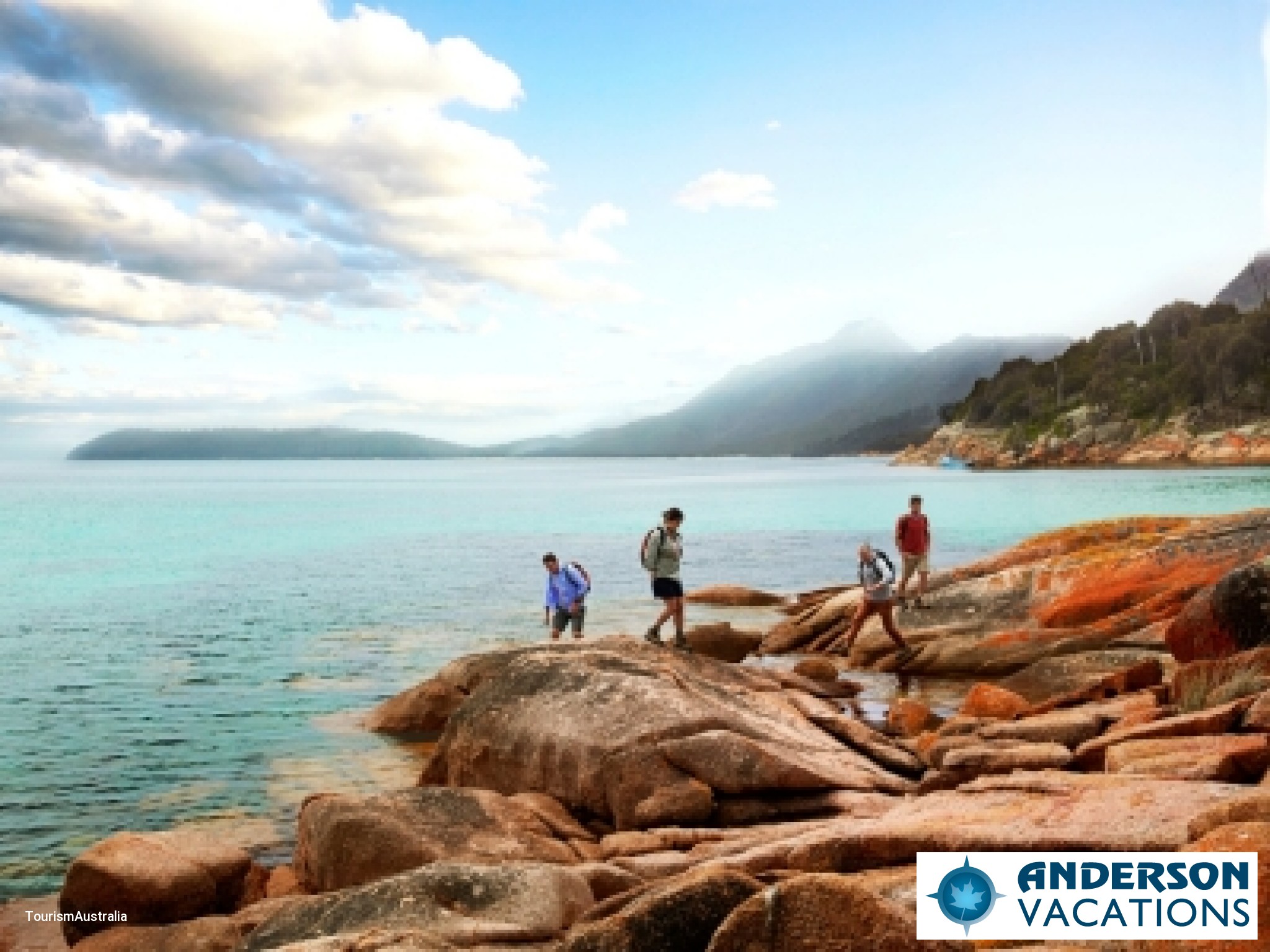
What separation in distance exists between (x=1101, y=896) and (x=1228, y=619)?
10.0 m

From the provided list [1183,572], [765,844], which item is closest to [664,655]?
[765,844]

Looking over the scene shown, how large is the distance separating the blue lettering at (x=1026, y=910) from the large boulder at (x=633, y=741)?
4980 mm

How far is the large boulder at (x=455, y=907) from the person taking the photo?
7055mm

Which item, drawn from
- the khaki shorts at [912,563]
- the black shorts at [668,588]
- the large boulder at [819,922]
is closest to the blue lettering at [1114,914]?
the large boulder at [819,922]

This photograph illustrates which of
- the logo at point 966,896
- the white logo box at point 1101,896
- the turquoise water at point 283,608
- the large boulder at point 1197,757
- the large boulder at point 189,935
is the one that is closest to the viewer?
the white logo box at point 1101,896

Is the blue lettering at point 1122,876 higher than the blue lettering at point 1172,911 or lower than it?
lower

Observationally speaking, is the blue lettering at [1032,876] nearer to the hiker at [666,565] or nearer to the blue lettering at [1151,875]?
the blue lettering at [1151,875]

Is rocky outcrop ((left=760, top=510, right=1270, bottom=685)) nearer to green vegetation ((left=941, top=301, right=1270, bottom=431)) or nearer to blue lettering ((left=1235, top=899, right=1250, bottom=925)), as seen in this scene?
blue lettering ((left=1235, top=899, right=1250, bottom=925))

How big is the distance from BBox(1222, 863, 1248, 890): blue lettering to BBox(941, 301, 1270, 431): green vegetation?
453 ft

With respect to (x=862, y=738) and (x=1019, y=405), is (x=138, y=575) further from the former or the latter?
(x=1019, y=405)

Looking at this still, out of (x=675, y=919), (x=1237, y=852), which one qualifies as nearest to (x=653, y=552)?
(x=675, y=919)

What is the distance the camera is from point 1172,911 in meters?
5.92

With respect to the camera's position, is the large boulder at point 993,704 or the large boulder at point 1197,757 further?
the large boulder at point 993,704

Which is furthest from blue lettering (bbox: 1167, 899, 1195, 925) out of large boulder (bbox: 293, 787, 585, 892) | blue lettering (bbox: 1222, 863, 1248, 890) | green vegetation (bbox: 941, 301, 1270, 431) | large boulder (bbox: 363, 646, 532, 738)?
green vegetation (bbox: 941, 301, 1270, 431)
